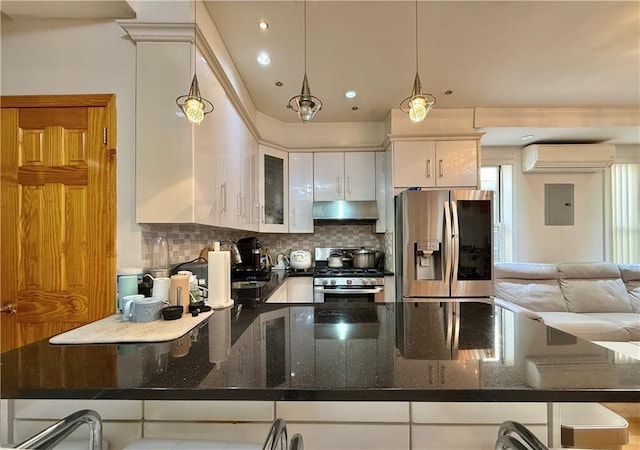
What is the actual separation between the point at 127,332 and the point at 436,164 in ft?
9.65

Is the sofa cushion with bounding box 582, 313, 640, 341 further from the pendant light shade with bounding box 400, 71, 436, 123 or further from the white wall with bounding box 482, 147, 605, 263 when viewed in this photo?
the pendant light shade with bounding box 400, 71, 436, 123

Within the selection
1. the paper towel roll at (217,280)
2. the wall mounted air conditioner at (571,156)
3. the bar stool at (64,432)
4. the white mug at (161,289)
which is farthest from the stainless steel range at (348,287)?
the wall mounted air conditioner at (571,156)

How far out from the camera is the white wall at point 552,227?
3.71 meters

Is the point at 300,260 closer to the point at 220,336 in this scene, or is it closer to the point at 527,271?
the point at 220,336

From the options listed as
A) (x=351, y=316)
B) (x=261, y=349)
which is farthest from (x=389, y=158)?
(x=261, y=349)

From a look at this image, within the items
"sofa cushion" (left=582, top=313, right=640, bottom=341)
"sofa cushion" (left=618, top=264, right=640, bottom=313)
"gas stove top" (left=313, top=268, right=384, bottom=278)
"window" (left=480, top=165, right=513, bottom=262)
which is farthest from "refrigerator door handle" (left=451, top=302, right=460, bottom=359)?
"sofa cushion" (left=618, top=264, right=640, bottom=313)

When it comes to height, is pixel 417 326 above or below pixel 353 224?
below

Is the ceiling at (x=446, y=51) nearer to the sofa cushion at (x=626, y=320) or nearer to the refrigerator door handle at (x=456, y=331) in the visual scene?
the refrigerator door handle at (x=456, y=331)

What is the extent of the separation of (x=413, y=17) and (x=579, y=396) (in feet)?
6.78

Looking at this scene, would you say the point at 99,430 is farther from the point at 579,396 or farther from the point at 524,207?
the point at 524,207

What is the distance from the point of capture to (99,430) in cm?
80

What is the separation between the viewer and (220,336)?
105 centimetres

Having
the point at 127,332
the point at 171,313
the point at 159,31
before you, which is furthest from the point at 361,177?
the point at 127,332

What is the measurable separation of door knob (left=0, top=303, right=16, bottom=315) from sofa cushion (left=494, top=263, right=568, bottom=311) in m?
3.91
